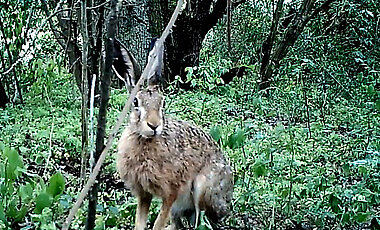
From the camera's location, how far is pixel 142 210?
376 centimetres

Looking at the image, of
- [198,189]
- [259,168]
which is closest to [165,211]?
[198,189]

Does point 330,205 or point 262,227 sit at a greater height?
point 330,205

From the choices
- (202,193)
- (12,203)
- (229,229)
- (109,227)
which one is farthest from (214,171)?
(12,203)

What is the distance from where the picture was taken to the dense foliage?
3488mm

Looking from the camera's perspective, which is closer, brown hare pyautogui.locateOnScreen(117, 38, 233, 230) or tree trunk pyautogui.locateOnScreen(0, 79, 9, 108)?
brown hare pyautogui.locateOnScreen(117, 38, 233, 230)

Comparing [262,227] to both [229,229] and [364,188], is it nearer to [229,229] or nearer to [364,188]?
[229,229]

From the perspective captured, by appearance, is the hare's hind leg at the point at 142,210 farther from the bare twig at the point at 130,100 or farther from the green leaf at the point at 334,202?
the bare twig at the point at 130,100

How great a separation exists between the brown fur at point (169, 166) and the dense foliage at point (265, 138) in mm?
158

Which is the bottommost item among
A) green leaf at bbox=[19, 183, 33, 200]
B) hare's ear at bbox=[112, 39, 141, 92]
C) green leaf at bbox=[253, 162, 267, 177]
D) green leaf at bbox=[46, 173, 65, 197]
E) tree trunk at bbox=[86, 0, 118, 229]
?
green leaf at bbox=[19, 183, 33, 200]

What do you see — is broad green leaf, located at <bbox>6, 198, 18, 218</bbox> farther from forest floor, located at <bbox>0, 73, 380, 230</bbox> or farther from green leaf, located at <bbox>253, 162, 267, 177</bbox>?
green leaf, located at <bbox>253, 162, 267, 177</bbox>

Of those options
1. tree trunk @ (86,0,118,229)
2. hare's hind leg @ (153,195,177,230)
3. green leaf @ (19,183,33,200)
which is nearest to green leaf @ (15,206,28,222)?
green leaf @ (19,183,33,200)

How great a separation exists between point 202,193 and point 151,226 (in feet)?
1.54

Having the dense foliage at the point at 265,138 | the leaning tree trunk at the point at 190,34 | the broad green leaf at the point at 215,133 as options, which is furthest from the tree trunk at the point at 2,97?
the broad green leaf at the point at 215,133

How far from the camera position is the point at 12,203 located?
3.42m
